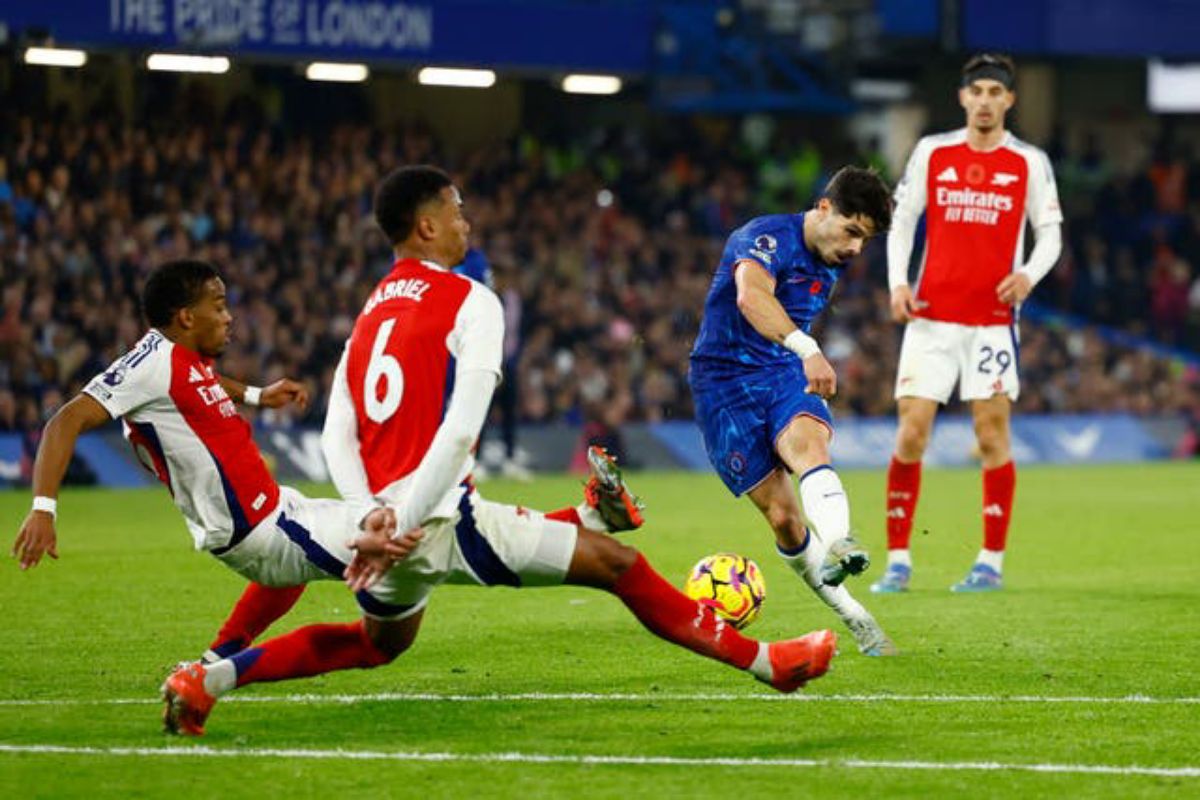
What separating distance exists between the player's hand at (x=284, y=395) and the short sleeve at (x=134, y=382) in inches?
24.7

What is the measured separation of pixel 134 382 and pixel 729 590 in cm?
311

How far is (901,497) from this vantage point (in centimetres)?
1188

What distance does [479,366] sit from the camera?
22.0 ft

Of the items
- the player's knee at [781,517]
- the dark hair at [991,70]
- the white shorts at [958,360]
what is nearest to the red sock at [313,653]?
the player's knee at [781,517]

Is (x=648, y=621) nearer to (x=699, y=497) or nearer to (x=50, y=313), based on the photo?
(x=699, y=497)

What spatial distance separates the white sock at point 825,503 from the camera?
8680 millimetres

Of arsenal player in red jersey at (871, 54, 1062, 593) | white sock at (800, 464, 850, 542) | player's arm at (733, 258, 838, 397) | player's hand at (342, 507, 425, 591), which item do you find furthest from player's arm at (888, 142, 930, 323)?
player's hand at (342, 507, 425, 591)

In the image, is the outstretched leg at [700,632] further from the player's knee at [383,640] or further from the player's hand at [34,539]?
the player's hand at [34,539]

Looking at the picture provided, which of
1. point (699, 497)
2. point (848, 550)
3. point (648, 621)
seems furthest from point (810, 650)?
point (699, 497)

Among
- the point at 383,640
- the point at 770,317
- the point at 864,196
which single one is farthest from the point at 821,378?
the point at 383,640

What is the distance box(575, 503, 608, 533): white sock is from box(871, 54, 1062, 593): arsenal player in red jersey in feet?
13.7

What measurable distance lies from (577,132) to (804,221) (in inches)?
948

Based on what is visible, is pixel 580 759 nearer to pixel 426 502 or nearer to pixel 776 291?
pixel 426 502

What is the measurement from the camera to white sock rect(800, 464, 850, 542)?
8.68 m
